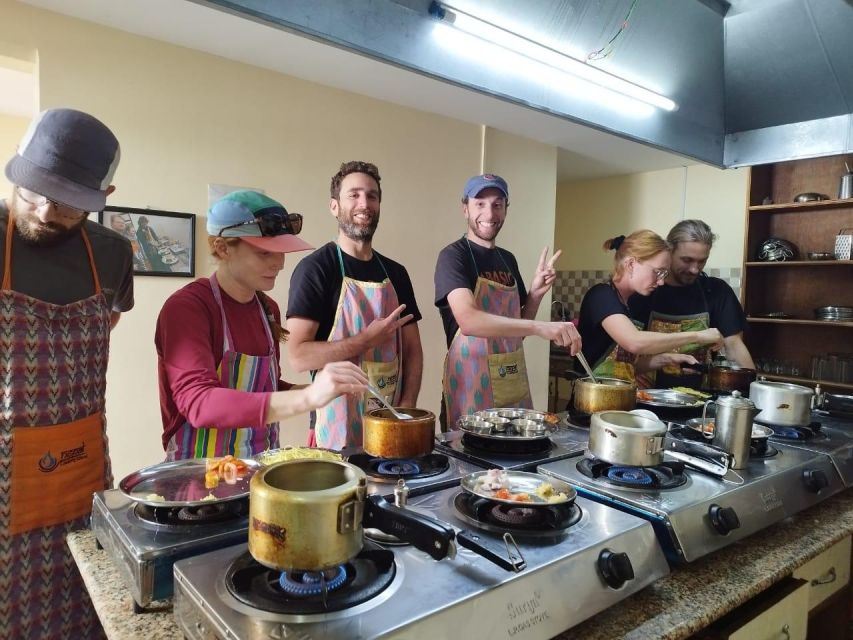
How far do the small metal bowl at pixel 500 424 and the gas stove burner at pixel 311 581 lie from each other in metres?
0.80

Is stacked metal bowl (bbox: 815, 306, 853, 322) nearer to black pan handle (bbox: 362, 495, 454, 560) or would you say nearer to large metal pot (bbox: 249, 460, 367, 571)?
black pan handle (bbox: 362, 495, 454, 560)

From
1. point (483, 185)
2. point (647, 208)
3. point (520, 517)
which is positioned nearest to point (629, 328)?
point (483, 185)

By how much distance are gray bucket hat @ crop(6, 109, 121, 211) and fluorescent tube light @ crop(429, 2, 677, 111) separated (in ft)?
4.91

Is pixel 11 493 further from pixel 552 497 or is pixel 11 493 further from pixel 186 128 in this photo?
pixel 186 128

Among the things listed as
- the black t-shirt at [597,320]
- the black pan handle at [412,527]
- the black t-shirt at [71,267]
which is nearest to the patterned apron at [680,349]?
the black t-shirt at [597,320]

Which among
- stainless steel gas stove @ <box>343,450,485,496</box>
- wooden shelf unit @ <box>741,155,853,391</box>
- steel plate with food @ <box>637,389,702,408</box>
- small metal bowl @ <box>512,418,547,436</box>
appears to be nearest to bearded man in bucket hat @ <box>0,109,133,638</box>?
stainless steel gas stove @ <box>343,450,485,496</box>

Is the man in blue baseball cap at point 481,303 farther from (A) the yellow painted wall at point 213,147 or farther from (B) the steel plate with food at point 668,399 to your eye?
(A) the yellow painted wall at point 213,147

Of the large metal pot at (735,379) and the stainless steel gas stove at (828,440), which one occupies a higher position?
the large metal pot at (735,379)

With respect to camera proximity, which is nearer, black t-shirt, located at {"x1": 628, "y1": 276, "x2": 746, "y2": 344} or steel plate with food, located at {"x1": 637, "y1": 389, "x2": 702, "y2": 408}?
steel plate with food, located at {"x1": 637, "y1": 389, "x2": 702, "y2": 408}

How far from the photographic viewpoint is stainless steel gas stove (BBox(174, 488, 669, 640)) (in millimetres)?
709

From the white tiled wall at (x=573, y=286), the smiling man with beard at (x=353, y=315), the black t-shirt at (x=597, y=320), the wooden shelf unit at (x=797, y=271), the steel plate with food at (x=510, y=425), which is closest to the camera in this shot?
the steel plate with food at (x=510, y=425)

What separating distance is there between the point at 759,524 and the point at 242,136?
2.91m

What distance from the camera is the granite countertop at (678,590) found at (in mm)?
855

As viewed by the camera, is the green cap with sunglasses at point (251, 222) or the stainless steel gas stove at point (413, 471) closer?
the stainless steel gas stove at point (413, 471)
